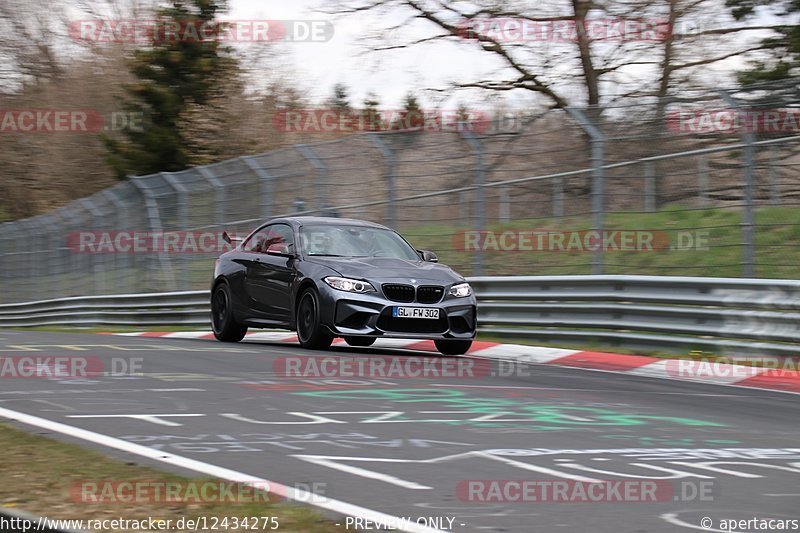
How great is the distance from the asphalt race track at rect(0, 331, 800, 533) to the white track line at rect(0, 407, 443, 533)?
65 mm

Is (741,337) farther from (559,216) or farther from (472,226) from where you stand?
(472,226)

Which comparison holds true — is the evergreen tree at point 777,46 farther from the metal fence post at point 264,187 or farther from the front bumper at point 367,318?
the front bumper at point 367,318

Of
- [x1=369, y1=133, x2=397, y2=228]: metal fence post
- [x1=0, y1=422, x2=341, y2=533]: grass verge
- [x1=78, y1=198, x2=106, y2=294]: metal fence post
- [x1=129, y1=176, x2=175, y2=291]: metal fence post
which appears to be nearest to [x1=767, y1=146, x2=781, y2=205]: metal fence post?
[x1=369, y1=133, x2=397, y2=228]: metal fence post

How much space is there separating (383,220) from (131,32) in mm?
34276

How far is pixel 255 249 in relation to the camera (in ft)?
49.1

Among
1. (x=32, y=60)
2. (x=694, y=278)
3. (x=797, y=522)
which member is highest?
(x=32, y=60)

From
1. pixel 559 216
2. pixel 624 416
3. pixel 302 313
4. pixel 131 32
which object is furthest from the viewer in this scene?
pixel 131 32

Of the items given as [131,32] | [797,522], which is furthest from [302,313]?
[131,32]

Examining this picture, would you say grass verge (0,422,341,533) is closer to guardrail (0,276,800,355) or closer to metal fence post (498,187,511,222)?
guardrail (0,276,800,355)

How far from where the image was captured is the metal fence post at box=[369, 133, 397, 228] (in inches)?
664

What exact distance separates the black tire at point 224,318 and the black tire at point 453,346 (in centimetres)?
269

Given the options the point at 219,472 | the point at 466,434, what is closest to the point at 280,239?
the point at 466,434
